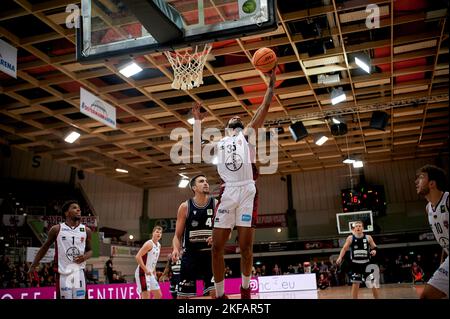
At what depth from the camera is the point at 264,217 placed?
82.5ft

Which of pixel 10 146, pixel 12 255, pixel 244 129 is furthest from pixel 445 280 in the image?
pixel 10 146

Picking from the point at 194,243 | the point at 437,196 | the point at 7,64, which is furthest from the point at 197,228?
the point at 7,64

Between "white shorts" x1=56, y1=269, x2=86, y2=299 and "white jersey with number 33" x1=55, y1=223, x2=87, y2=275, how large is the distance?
7 cm

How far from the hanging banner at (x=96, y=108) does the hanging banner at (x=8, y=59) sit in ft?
7.49

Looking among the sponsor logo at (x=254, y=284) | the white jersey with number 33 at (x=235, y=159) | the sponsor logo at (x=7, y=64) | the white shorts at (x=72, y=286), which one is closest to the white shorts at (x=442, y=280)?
the white jersey with number 33 at (x=235, y=159)

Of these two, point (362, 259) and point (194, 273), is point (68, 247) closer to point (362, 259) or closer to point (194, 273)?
point (194, 273)

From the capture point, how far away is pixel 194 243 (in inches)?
208

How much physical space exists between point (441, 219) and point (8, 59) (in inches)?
344

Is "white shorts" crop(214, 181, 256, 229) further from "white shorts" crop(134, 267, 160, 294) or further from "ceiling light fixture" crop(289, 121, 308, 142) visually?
"ceiling light fixture" crop(289, 121, 308, 142)

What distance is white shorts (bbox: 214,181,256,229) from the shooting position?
434cm

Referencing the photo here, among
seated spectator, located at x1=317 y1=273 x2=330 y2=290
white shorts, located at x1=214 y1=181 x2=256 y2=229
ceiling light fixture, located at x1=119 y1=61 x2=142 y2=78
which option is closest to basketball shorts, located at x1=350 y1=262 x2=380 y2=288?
white shorts, located at x1=214 y1=181 x2=256 y2=229
